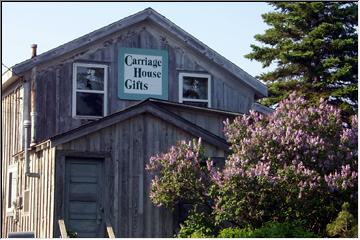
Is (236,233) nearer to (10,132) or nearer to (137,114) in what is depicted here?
(137,114)

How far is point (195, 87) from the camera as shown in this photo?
2470 cm

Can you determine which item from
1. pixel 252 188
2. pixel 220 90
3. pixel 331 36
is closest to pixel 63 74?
pixel 220 90

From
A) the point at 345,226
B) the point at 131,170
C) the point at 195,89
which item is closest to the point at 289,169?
the point at 345,226

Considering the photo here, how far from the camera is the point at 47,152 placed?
20.2 meters

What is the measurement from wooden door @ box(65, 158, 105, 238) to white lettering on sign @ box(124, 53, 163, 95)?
13.1ft

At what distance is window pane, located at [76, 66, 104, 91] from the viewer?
23.2 m

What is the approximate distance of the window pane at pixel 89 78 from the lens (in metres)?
23.2

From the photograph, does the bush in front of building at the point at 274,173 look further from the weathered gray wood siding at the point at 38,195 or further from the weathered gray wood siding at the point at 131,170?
the weathered gray wood siding at the point at 38,195

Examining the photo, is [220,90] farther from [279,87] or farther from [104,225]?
[279,87]

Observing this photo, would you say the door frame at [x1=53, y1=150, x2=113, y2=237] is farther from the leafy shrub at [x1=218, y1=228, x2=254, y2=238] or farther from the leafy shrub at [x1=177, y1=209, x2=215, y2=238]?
the leafy shrub at [x1=218, y1=228, x2=254, y2=238]

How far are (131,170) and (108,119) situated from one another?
1350 mm

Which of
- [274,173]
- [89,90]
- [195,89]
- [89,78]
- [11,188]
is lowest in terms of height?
[11,188]

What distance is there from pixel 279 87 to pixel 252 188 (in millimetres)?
17818

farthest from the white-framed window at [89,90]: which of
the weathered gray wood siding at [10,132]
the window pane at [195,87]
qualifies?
the window pane at [195,87]
